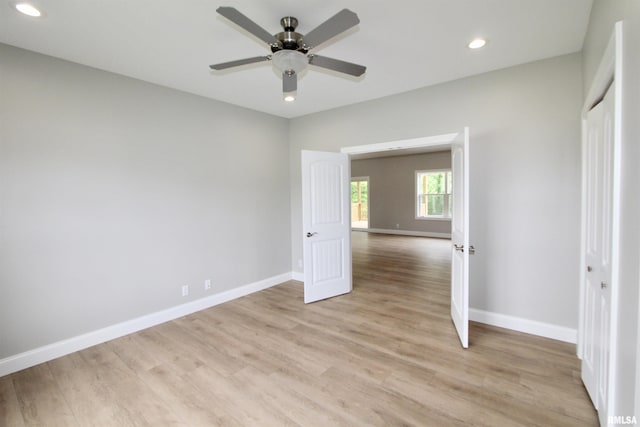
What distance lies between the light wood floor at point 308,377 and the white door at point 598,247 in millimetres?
311

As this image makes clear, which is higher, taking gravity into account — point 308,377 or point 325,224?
point 325,224

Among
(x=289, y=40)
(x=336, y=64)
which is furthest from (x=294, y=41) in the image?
(x=336, y=64)

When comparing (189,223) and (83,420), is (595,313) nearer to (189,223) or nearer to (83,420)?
(83,420)

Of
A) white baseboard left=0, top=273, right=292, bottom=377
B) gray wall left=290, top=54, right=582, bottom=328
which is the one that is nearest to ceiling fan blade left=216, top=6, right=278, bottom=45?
gray wall left=290, top=54, right=582, bottom=328

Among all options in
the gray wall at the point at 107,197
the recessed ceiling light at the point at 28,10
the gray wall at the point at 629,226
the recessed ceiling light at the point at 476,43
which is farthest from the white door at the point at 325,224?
the gray wall at the point at 629,226

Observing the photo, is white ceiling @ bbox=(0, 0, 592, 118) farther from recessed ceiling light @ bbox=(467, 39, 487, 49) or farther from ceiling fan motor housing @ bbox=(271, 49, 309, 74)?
ceiling fan motor housing @ bbox=(271, 49, 309, 74)

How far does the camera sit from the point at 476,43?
2.46 m

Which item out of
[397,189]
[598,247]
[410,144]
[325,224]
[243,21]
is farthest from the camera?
→ [397,189]

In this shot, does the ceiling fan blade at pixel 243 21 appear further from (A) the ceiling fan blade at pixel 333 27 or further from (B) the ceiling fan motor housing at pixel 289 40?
(A) the ceiling fan blade at pixel 333 27

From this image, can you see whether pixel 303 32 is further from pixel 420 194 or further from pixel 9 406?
pixel 420 194

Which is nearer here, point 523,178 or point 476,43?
point 476,43

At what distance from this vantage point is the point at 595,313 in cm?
187

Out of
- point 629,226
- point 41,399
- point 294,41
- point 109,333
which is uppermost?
point 294,41

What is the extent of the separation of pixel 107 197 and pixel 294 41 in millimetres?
2476
